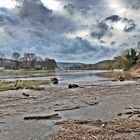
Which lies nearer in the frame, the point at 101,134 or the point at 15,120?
the point at 101,134

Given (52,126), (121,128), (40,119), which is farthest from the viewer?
(40,119)

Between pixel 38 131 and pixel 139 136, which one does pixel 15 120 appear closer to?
pixel 38 131

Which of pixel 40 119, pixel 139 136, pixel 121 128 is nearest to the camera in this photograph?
pixel 139 136

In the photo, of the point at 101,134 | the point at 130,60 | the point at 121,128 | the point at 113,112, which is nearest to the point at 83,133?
the point at 101,134

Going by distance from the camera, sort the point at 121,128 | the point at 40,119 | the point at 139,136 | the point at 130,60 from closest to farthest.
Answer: the point at 139,136
the point at 121,128
the point at 40,119
the point at 130,60

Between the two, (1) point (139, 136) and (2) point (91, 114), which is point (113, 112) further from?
(1) point (139, 136)

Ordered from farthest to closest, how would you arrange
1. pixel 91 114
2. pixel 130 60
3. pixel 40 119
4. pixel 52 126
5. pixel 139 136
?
pixel 130 60
pixel 91 114
pixel 40 119
pixel 52 126
pixel 139 136

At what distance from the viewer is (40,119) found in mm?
29828

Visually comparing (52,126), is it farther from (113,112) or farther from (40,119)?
(113,112)

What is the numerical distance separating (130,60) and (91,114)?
145 meters

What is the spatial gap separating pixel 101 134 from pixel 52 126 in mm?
5423

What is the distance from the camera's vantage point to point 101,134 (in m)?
21.8

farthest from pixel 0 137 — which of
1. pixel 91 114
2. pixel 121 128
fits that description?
pixel 91 114

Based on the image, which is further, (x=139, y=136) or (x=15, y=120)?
(x=15, y=120)
